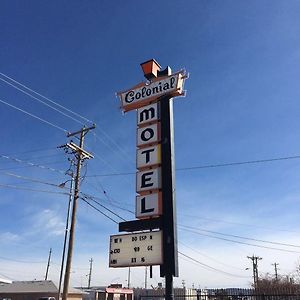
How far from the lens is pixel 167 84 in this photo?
17.2m

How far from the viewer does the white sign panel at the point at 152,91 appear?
55.7ft

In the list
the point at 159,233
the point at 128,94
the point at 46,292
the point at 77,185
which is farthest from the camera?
the point at 46,292

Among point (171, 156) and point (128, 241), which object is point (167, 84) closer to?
point (171, 156)

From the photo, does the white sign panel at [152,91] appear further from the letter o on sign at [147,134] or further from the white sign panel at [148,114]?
the letter o on sign at [147,134]

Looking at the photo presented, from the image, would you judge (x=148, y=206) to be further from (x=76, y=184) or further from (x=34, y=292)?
(x=34, y=292)

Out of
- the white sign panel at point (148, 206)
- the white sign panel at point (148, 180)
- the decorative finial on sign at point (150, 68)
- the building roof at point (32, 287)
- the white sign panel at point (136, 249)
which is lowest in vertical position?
the white sign panel at point (136, 249)

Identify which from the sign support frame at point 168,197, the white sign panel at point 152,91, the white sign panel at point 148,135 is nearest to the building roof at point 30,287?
the white sign panel at point 152,91

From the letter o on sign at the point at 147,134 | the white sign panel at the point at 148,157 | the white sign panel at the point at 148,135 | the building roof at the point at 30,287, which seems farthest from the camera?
the building roof at the point at 30,287

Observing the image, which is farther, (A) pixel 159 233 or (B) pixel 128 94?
(B) pixel 128 94

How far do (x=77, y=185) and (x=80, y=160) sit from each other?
7.88ft

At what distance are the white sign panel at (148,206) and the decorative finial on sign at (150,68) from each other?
5.44 metres

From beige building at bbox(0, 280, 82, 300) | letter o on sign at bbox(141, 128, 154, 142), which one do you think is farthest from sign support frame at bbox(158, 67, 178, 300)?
beige building at bbox(0, 280, 82, 300)

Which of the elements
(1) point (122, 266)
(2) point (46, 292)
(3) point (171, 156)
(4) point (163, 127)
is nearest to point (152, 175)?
(3) point (171, 156)

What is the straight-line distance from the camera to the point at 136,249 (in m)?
15.1
